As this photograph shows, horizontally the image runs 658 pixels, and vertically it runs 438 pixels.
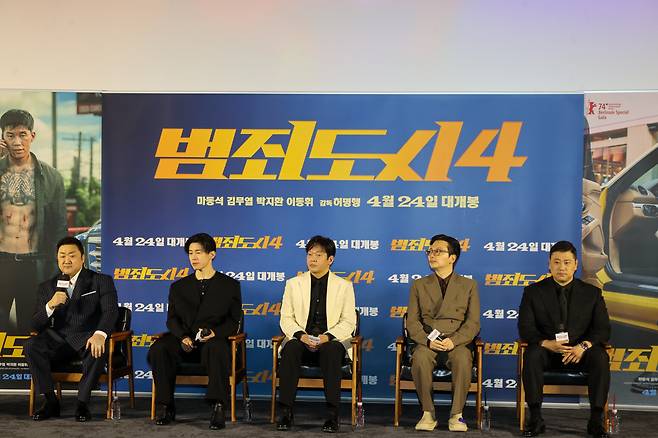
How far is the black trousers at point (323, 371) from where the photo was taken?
18.0 ft

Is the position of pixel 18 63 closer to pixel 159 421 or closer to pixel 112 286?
pixel 112 286

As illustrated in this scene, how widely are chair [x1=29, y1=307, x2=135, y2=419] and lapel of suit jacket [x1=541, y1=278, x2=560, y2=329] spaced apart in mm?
2928

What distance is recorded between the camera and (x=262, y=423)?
18.6 feet

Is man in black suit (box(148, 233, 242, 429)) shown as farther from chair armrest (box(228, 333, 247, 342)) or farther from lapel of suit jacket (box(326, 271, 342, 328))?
lapel of suit jacket (box(326, 271, 342, 328))

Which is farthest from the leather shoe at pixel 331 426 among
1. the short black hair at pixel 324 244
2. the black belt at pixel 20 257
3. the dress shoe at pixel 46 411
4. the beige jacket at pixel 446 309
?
the black belt at pixel 20 257

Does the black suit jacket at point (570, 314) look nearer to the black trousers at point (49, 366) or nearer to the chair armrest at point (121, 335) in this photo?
the chair armrest at point (121, 335)

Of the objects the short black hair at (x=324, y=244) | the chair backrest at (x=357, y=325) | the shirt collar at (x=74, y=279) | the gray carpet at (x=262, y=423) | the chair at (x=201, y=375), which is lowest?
the gray carpet at (x=262, y=423)

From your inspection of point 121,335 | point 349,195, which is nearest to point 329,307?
point 349,195

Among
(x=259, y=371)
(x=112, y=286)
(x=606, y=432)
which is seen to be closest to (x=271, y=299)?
(x=259, y=371)

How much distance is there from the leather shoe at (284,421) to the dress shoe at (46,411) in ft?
5.09

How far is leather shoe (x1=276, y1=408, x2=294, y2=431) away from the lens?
18.0ft

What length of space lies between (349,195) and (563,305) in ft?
5.97

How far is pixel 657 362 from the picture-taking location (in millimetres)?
6312

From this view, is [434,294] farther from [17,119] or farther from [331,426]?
[17,119]
